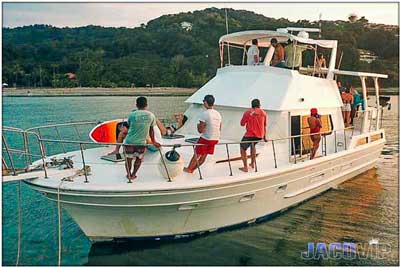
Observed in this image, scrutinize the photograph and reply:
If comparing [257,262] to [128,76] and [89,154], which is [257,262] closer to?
[89,154]

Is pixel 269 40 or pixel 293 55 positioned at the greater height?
pixel 269 40

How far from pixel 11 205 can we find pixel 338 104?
8976 millimetres

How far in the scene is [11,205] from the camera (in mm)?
10445

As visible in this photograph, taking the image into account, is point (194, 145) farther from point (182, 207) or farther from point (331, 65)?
point (331, 65)

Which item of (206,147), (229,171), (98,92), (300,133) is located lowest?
(98,92)

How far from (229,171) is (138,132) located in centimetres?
196

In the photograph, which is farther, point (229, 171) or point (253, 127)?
point (253, 127)

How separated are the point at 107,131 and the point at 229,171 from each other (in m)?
3.05

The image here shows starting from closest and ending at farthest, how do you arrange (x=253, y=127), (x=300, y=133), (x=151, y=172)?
(x=151, y=172) < (x=253, y=127) < (x=300, y=133)

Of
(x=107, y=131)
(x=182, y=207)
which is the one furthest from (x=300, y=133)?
(x=107, y=131)

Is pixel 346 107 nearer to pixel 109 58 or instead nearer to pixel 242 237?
pixel 242 237

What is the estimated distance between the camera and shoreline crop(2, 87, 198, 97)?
6706cm

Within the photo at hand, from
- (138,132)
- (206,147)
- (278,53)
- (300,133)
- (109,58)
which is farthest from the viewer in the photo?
Answer: (109,58)

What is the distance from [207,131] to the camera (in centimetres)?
762
